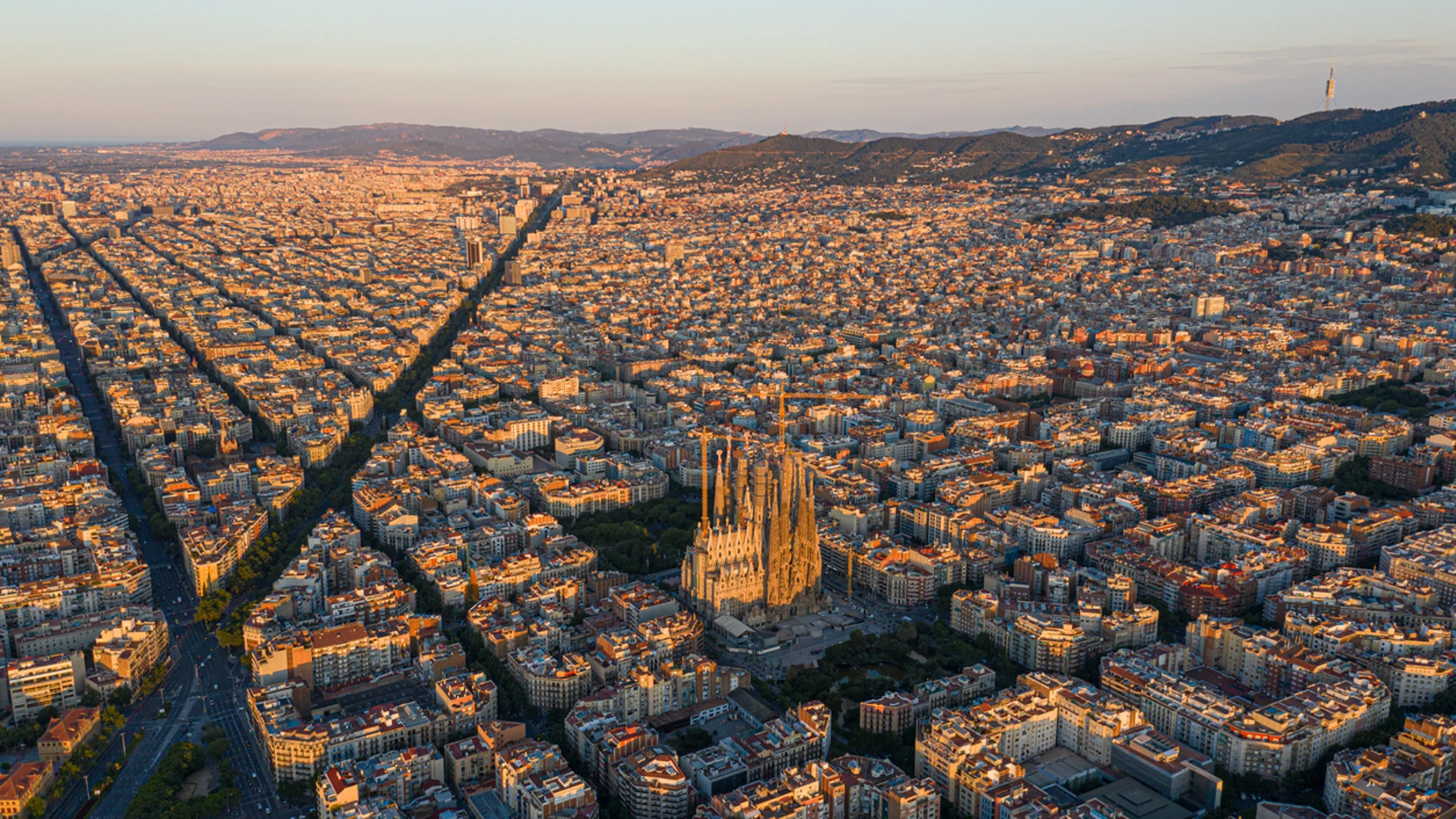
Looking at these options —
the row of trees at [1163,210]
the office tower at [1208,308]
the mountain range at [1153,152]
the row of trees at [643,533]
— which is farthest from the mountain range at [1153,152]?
the row of trees at [643,533]

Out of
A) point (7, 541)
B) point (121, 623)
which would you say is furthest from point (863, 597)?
point (7, 541)

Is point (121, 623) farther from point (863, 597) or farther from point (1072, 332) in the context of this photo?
point (1072, 332)

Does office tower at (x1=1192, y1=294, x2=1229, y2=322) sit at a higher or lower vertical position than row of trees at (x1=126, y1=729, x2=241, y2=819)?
higher

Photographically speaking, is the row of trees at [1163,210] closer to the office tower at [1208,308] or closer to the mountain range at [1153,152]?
the mountain range at [1153,152]

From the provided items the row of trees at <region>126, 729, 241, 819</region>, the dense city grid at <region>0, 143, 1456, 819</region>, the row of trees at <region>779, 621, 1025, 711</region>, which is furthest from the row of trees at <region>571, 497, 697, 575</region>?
the row of trees at <region>126, 729, 241, 819</region>

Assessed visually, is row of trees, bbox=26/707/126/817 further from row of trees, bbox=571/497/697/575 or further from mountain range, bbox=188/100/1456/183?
mountain range, bbox=188/100/1456/183

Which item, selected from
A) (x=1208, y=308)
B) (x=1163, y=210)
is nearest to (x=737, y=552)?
(x=1208, y=308)

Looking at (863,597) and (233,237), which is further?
(233,237)
